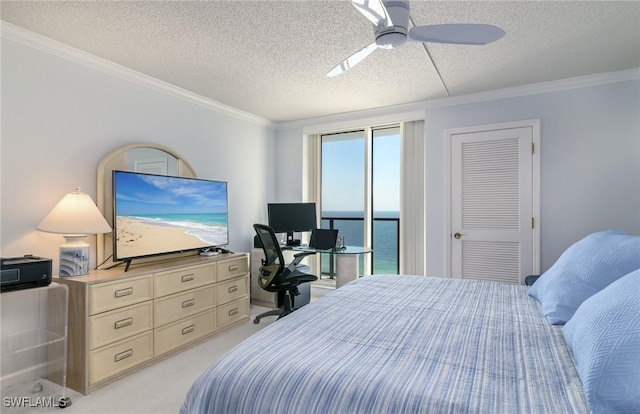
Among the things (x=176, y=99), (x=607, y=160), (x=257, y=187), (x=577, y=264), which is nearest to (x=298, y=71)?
(x=176, y=99)

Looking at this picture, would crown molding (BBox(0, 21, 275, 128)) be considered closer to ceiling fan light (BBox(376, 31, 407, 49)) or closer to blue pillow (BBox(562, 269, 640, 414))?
ceiling fan light (BBox(376, 31, 407, 49))

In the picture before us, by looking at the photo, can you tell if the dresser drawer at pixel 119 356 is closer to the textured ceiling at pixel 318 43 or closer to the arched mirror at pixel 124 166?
the arched mirror at pixel 124 166

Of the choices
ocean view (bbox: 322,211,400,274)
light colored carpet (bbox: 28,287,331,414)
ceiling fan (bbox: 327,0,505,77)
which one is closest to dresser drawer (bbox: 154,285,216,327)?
light colored carpet (bbox: 28,287,331,414)

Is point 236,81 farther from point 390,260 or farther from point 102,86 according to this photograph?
point 390,260

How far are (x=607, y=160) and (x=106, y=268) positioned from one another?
4.65m

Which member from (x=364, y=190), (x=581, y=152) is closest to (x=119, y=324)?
(x=364, y=190)

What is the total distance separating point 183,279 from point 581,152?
3.99 meters

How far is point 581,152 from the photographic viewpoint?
3279 millimetres

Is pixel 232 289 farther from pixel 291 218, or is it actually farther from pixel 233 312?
pixel 291 218

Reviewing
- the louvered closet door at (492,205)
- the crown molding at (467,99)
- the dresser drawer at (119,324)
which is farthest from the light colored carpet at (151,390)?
the crown molding at (467,99)

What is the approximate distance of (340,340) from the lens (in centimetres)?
139

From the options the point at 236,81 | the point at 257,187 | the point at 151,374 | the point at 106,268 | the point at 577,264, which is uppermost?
the point at 236,81

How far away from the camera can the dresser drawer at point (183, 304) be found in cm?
279

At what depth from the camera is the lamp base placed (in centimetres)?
242
